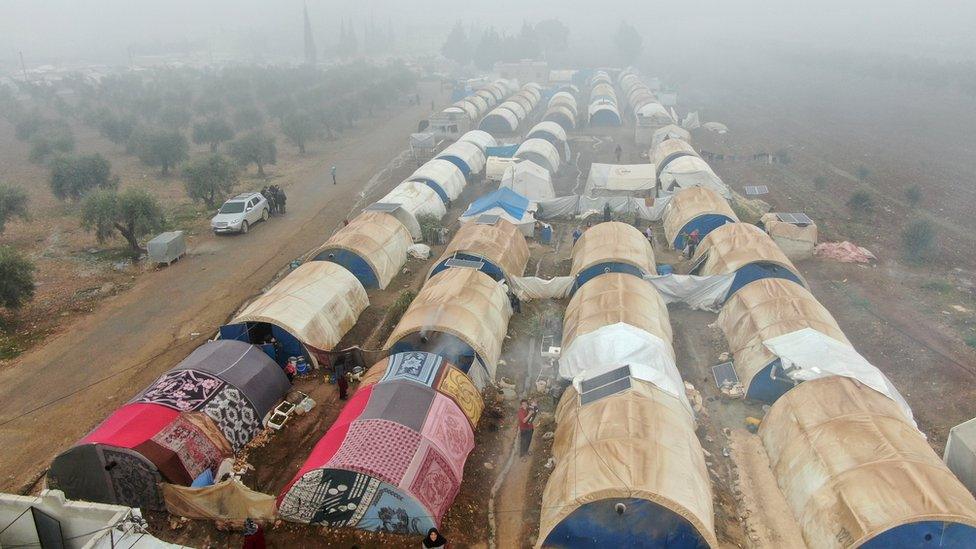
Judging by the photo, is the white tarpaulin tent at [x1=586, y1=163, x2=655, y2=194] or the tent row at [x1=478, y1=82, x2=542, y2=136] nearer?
the white tarpaulin tent at [x1=586, y1=163, x2=655, y2=194]

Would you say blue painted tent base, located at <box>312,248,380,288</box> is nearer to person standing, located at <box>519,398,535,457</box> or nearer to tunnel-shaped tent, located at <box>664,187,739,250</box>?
person standing, located at <box>519,398,535,457</box>

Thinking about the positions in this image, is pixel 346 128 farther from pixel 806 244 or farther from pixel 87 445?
pixel 87 445

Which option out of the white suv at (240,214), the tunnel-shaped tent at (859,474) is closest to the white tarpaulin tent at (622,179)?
the white suv at (240,214)

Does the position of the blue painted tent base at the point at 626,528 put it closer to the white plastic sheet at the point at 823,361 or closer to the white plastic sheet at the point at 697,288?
the white plastic sheet at the point at 823,361

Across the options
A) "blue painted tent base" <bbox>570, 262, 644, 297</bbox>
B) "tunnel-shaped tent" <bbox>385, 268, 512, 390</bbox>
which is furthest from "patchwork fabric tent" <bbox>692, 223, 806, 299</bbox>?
"tunnel-shaped tent" <bbox>385, 268, 512, 390</bbox>

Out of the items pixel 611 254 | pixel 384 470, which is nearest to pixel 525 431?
pixel 384 470

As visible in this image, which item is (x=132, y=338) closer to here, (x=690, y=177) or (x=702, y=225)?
(x=702, y=225)

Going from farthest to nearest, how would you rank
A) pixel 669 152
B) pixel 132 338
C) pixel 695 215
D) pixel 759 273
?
pixel 669 152 < pixel 695 215 < pixel 759 273 < pixel 132 338
